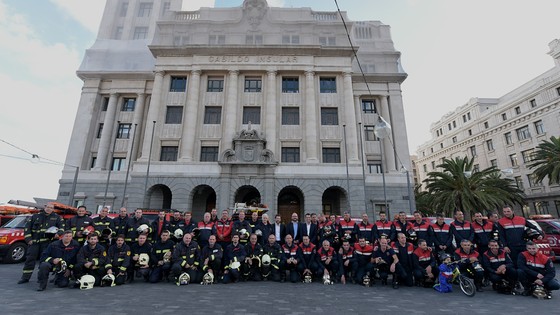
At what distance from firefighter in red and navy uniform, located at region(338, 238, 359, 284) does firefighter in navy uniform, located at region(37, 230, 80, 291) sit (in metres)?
8.40

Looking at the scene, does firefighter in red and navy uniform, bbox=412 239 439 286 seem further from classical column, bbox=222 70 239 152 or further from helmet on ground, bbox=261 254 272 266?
classical column, bbox=222 70 239 152

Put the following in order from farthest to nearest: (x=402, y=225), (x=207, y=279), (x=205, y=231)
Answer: (x=402, y=225) < (x=205, y=231) < (x=207, y=279)

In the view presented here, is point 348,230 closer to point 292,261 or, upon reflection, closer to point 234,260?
point 292,261

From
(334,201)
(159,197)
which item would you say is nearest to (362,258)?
(334,201)

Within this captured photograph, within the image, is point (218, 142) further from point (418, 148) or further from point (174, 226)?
point (418, 148)

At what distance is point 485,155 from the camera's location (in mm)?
46875

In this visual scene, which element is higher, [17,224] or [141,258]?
[17,224]

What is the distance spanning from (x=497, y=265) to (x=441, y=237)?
171cm

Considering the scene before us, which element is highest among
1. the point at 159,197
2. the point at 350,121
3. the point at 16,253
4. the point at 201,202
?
the point at 350,121

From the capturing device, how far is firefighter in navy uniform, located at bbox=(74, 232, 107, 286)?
7980 mm

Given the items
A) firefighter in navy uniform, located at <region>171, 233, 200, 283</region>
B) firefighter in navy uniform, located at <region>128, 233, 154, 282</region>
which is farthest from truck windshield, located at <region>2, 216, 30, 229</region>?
firefighter in navy uniform, located at <region>171, 233, 200, 283</region>

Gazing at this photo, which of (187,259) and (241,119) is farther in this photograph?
(241,119)

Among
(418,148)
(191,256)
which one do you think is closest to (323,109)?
(191,256)

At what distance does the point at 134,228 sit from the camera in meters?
9.68
